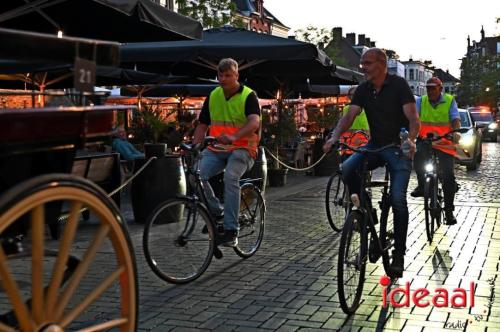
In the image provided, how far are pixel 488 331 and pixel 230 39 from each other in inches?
327

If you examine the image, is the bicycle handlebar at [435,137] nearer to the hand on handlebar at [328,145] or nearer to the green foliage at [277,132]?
the hand on handlebar at [328,145]

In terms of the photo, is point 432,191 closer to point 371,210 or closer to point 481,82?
point 371,210

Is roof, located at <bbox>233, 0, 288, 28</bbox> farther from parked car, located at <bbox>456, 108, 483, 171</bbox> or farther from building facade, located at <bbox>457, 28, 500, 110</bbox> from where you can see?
parked car, located at <bbox>456, 108, 483, 171</bbox>

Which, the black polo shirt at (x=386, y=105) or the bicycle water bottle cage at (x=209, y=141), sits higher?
the black polo shirt at (x=386, y=105)

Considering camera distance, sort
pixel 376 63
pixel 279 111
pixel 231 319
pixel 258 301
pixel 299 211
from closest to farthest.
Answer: pixel 231 319 < pixel 258 301 < pixel 376 63 < pixel 299 211 < pixel 279 111

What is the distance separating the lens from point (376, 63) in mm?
5422

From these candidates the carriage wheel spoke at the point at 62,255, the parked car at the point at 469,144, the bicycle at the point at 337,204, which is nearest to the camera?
the carriage wheel spoke at the point at 62,255

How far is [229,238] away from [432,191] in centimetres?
277

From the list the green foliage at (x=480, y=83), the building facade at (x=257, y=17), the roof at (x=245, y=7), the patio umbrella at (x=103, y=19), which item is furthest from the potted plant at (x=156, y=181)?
the green foliage at (x=480, y=83)

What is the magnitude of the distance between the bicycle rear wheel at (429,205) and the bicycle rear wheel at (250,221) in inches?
73.5

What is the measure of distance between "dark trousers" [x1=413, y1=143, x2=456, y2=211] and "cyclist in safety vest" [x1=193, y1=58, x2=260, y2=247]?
100.0 inches

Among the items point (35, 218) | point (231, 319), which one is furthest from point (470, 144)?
point (35, 218)

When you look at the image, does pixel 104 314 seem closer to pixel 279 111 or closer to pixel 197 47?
pixel 197 47

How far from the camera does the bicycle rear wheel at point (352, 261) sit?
4621 mm
